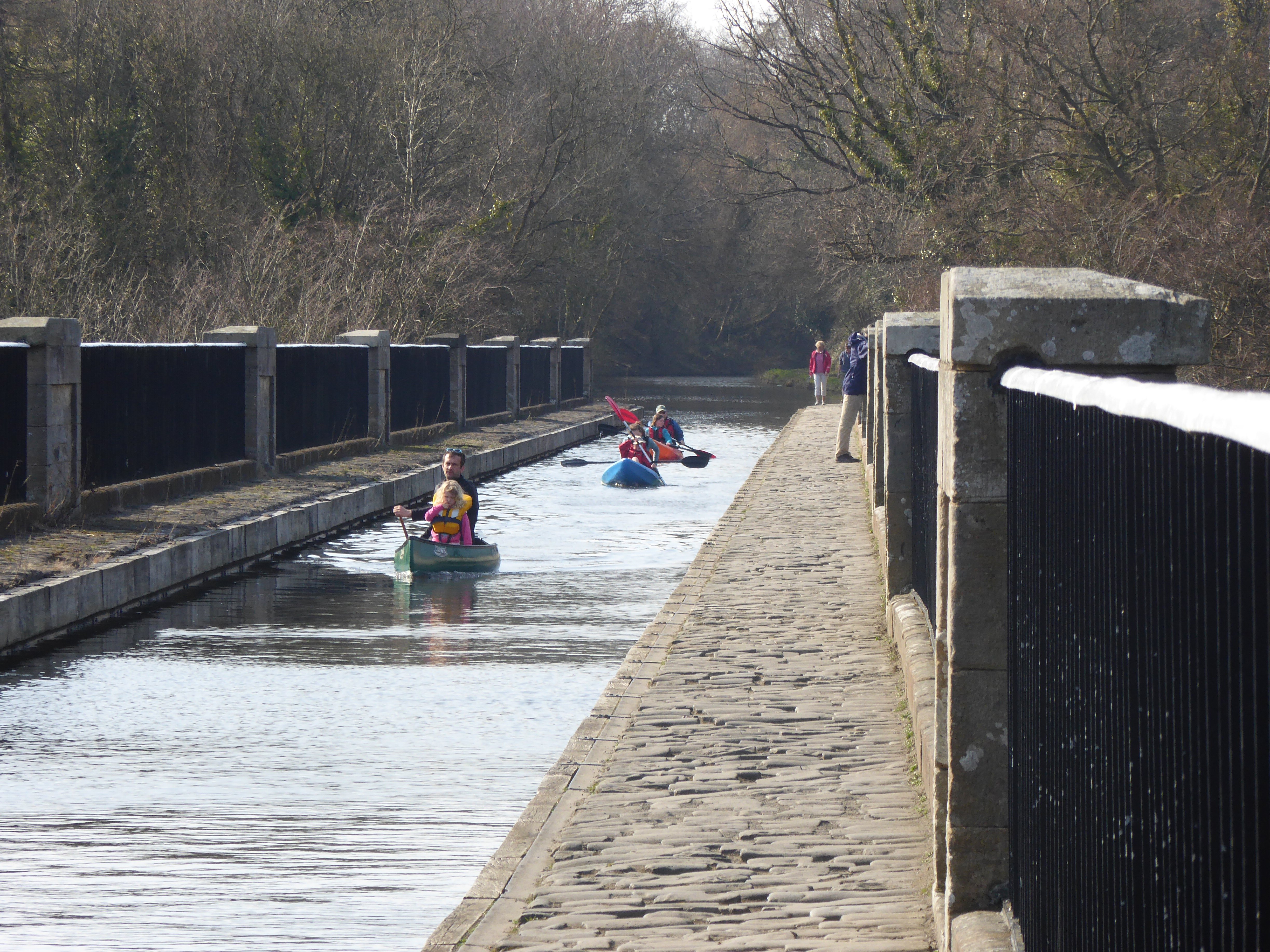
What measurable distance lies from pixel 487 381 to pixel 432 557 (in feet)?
73.3

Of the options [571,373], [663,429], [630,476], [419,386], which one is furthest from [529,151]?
[630,476]

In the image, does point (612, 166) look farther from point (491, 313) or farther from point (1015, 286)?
point (1015, 286)

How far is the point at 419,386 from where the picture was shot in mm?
31188

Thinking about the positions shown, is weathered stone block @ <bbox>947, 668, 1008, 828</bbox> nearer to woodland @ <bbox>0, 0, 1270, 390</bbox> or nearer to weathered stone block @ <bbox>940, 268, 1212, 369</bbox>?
weathered stone block @ <bbox>940, 268, 1212, 369</bbox>

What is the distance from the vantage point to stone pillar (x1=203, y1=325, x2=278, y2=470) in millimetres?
21406

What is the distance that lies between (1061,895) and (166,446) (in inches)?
643

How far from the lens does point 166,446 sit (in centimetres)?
1880

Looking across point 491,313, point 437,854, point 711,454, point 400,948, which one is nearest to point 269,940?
point 400,948

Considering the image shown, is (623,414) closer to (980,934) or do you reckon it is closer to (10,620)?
(10,620)

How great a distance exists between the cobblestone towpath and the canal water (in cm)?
45

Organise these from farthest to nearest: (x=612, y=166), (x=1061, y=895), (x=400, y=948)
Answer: (x=612, y=166)
(x=400, y=948)
(x=1061, y=895)

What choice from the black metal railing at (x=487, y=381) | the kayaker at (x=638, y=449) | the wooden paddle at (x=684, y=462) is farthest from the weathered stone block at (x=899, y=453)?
the black metal railing at (x=487, y=381)

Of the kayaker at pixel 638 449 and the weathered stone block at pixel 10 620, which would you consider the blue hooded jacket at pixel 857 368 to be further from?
the weathered stone block at pixel 10 620

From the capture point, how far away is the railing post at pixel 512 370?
1527 inches
